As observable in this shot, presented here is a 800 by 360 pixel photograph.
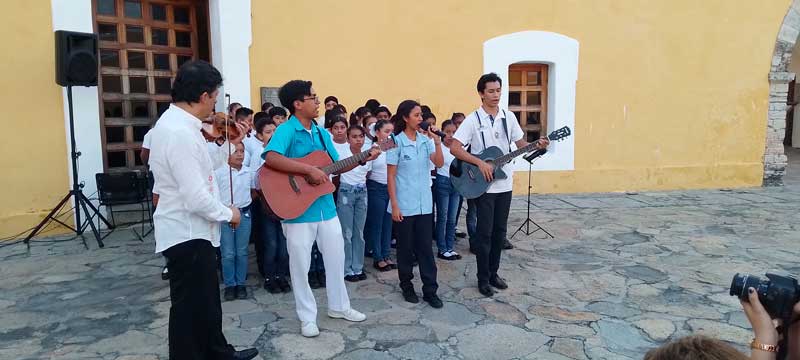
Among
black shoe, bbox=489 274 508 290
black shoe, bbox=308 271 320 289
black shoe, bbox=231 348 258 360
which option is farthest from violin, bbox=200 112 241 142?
black shoe, bbox=489 274 508 290

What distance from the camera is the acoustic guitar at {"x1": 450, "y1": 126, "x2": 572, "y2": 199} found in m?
4.55

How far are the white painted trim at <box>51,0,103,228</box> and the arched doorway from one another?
1121 centimetres


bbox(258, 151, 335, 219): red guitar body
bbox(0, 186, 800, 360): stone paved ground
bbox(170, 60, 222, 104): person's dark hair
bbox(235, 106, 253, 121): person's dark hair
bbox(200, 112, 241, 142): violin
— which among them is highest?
bbox(170, 60, 222, 104): person's dark hair

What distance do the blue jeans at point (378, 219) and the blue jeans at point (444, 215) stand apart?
610mm

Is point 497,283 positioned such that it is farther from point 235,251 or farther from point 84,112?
point 84,112

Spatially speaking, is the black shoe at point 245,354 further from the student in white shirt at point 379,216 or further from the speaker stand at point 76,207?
the speaker stand at point 76,207

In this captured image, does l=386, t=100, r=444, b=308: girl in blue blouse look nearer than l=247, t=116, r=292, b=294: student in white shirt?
Yes

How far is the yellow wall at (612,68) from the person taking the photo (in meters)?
8.50

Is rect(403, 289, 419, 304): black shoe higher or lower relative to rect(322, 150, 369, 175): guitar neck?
lower

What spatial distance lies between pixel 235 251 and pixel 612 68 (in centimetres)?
763

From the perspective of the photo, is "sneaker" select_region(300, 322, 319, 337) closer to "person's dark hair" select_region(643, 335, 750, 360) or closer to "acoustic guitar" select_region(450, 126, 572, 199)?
"acoustic guitar" select_region(450, 126, 572, 199)

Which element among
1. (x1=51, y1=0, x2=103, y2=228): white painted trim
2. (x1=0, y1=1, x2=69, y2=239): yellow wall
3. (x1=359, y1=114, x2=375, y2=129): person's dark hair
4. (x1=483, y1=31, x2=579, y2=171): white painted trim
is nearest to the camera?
(x1=359, y1=114, x2=375, y2=129): person's dark hair

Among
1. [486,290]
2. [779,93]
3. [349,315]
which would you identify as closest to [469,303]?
[486,290]

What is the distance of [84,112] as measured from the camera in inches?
279
